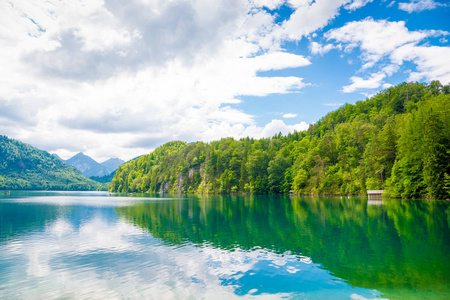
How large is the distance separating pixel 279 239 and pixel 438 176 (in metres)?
48.2

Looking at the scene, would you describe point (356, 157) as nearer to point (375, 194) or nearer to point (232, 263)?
point (375, 194)

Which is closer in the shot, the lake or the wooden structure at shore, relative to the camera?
the lake

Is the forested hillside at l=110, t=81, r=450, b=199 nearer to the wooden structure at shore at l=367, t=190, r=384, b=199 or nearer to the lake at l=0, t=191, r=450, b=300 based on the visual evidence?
the wooden structure at shore at l=367, t=190, r=384, b=199

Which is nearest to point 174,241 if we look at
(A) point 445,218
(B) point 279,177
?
(A) point 445,218

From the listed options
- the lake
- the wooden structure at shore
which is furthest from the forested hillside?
the lake

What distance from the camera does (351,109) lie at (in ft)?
477

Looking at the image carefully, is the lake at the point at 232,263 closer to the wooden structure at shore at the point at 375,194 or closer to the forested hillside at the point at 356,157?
the forested hillside at the point at 356,157

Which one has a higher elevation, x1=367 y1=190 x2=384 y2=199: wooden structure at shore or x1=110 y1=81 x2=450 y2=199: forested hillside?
x1=110 y1=81 x2=450 y2=199: forested hillside

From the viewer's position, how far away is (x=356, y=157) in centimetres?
9750

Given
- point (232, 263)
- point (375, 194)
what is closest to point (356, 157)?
point (375, 194)

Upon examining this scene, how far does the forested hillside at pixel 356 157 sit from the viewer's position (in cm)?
5822

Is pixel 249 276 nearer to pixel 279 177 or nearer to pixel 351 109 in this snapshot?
pixel 279 177

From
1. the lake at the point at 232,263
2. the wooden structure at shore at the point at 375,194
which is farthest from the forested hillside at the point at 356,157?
the lake at the point at 232,263

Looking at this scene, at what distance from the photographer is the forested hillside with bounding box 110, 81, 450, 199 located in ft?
191
